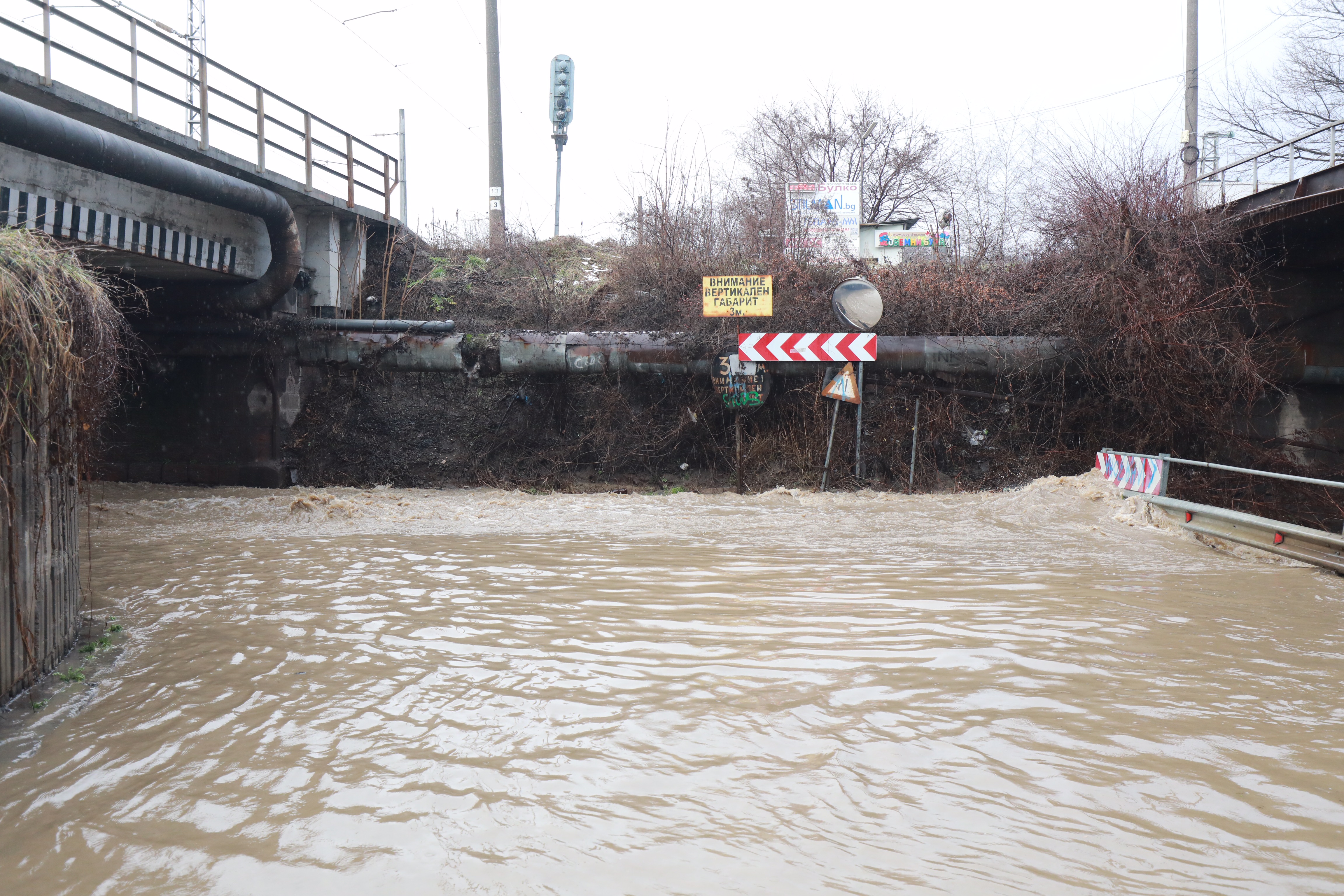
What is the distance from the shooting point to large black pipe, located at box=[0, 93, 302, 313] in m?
9.18

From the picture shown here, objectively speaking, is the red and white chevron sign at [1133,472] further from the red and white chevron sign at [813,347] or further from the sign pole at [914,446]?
the red and white chevron sign at [813,347]

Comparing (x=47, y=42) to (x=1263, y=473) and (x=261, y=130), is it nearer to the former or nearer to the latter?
(x=261, y=130)

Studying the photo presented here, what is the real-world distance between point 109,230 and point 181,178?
110 centimetres

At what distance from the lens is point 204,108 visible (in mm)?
12875

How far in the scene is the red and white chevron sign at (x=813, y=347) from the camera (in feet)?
42.4

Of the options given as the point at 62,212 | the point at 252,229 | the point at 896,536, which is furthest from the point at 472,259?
the point at 896,536

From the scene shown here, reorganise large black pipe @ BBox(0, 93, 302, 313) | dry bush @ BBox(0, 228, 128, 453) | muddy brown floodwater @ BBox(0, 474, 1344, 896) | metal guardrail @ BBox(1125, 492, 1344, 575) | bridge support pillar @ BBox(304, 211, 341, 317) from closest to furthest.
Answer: muddy brown floodwater @ BBox(0, 474, 1344, 896) → dry bush @ BBox(0, 228, 128, 453) → metal guardrail @ BBox(1125, 492, 1344, 575) → large black pipe @ BBox(0, 93, 302, 313) → bridge support pillar @ BBox(304, 211, 341, 317)

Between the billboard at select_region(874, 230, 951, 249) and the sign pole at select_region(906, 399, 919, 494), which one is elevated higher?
the billboard at select_region(874, 230, 951, 249)

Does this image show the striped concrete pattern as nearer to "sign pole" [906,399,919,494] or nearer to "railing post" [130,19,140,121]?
"railing post" [130,19,140,121]

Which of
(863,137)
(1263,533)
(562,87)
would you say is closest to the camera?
(1263,533)

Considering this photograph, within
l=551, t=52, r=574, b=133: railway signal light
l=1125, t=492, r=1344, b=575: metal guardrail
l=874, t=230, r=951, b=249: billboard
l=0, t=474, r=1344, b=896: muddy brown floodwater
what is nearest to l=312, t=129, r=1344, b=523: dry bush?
l=874, t=230, r=951, b=249: billboard

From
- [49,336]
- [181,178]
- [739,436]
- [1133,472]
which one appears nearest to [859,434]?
[739,436]

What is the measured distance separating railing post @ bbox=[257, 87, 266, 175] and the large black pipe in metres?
0.46

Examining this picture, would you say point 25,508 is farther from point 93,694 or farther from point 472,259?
point 472,259
